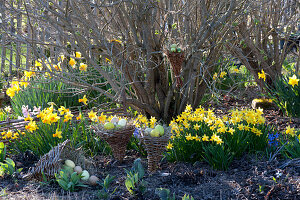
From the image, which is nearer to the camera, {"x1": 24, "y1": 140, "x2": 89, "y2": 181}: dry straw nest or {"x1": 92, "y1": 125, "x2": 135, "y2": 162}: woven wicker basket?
{"x1": 24, "y1": 140, "x2": 89, "y2": 181}: dry straw nest

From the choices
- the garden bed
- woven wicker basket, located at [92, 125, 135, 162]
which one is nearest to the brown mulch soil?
the garden bed

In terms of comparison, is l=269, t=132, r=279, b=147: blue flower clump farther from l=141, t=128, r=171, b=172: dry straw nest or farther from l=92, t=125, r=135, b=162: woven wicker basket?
l=92, t=125, r=135, b=162: woven wicker basket

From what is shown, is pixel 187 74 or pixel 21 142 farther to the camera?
pixel 187 74

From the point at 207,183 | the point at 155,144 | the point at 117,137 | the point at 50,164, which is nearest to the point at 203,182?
the point at 207,183

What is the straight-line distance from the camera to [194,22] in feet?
12.7

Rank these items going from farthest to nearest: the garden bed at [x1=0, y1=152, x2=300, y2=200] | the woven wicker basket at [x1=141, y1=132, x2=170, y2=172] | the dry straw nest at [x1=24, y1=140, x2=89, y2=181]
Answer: the woven wicker basket at [x1=141, y1=132, x2=170, y2=172] → the dry straw nest at [x1=24, y1=140, x2=89, y2=181] → the garden bed at [x1=0, y1=152, x2=300, y2=200]

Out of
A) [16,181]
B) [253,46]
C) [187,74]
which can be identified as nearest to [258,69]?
[253,46]

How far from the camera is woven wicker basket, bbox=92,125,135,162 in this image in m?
3.04

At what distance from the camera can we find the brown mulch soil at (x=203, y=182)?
2.37 meters

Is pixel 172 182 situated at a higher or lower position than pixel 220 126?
lower

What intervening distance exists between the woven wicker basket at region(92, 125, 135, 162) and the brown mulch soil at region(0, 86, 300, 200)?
0.43 ft

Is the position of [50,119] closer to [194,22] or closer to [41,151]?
[41,151]

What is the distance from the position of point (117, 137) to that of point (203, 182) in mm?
865

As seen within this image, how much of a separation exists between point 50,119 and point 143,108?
117 centimetres
